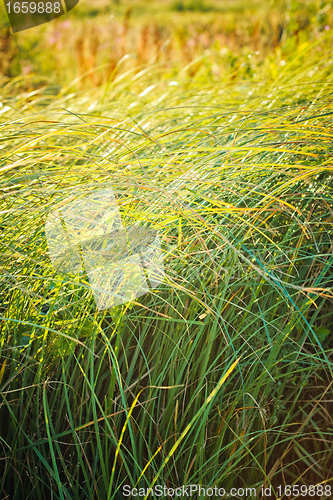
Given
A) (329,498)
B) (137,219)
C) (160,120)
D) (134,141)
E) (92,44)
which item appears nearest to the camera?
(137,219)

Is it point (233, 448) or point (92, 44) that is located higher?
point (92, 44)

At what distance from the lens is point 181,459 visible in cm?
96

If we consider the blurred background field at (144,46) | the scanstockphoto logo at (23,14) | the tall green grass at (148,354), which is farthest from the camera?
the scanstockphoto logo at (23,14)

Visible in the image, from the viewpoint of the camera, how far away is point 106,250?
0.99 meters

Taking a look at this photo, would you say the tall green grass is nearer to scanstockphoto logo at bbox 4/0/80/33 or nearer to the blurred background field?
the blurred background field

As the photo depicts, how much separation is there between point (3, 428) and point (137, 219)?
24.6 inches

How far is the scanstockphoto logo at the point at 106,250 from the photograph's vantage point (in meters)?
0.93

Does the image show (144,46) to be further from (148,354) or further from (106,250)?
(148,354)

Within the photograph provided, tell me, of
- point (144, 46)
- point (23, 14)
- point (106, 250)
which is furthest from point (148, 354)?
point (23, 14)

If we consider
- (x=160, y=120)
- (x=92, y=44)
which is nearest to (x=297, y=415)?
(x=160, y=120)

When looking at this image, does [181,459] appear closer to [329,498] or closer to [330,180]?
[329,498]
